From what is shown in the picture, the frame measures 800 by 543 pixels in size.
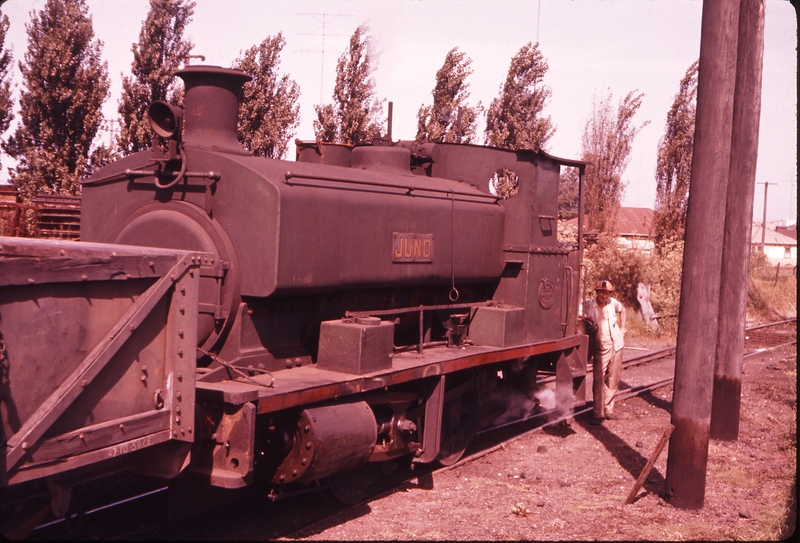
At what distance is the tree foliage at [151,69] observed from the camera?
18.9 metres

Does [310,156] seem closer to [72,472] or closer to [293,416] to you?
[293,416]

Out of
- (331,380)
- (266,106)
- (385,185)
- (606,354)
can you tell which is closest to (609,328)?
(606,354)

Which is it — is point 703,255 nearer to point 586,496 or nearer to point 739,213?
point 586,496

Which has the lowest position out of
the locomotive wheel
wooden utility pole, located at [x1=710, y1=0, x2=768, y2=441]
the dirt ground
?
the dirt ground

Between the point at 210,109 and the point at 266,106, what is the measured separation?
587 inches

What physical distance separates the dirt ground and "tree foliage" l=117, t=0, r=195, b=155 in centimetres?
1378

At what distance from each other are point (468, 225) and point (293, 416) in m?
3.37

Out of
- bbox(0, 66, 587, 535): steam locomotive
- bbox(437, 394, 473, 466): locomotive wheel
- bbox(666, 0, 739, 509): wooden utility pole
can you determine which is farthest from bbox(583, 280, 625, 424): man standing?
bbox(666, 0, 739, 509): wooden utility pole

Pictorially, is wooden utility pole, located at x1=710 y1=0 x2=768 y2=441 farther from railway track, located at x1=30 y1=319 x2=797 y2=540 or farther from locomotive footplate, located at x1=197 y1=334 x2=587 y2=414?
locomotive footplate, located at x1=197 y1=334 x2=587 y2=414

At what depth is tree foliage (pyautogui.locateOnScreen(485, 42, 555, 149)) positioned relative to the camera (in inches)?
977

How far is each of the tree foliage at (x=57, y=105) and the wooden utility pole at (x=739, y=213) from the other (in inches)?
601

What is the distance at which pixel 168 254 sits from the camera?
4.54 metres

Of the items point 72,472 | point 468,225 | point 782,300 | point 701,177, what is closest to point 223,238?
point 72,472

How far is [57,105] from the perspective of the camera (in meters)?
18.8
